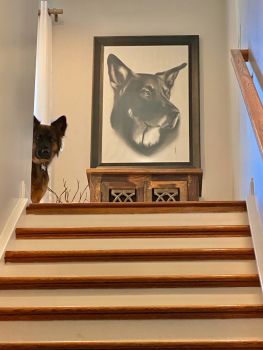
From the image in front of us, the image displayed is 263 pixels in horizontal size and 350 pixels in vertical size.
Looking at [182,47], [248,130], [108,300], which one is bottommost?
[108,300]

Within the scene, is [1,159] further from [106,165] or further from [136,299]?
[106,165]

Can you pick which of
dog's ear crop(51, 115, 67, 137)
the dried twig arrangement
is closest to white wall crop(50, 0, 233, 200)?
the dried twig arrangement

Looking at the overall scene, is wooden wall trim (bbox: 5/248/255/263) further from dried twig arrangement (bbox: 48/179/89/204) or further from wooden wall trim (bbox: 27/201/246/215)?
dried twig arrangement (bbox: 48/179/89/204)

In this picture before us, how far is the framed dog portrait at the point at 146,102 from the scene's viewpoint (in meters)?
5.79

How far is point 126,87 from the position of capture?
6.04m

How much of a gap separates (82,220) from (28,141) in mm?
786

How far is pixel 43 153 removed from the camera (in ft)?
13.8

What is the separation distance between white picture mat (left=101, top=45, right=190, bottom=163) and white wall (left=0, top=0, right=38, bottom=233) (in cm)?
220

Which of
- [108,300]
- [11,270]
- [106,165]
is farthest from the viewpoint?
[106,165]

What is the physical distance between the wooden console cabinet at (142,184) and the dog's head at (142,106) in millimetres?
586

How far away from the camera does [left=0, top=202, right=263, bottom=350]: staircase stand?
7.50ft

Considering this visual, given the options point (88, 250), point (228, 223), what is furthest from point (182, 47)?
point (88, 250)

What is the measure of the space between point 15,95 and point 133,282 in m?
1.37

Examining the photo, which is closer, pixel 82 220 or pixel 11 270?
pixel 11 270
